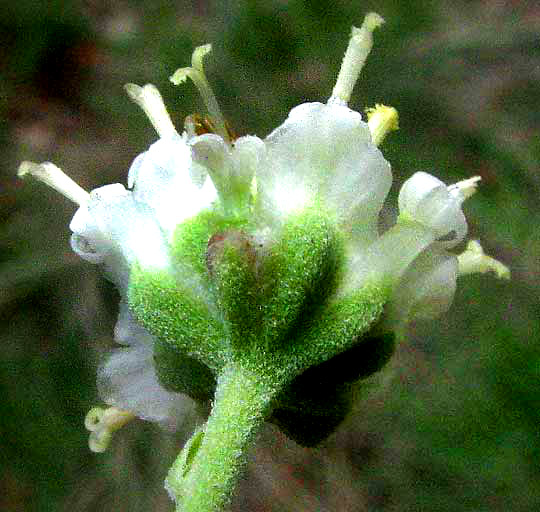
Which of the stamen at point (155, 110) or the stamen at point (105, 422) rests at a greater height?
the stamen at point (155, 110)

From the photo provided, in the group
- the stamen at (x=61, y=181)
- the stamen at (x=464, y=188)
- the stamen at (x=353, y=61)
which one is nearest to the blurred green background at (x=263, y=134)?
the stamen at (x=464, y=188)

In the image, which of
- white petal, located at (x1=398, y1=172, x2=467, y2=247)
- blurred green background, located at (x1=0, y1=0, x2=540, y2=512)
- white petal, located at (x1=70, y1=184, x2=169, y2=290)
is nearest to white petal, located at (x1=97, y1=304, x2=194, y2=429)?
white petal, located at (x1=70, y1=184, x2=169, y2=290)

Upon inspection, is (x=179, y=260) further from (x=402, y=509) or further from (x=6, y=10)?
(x=6, y=10)

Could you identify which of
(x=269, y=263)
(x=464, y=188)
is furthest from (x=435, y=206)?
(x=269, y=263)

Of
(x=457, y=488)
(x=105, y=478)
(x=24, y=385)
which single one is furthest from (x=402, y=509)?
(x=24, y=385)

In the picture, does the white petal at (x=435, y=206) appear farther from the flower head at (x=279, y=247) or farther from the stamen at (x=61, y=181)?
the stamen at (x=61, y=181)
